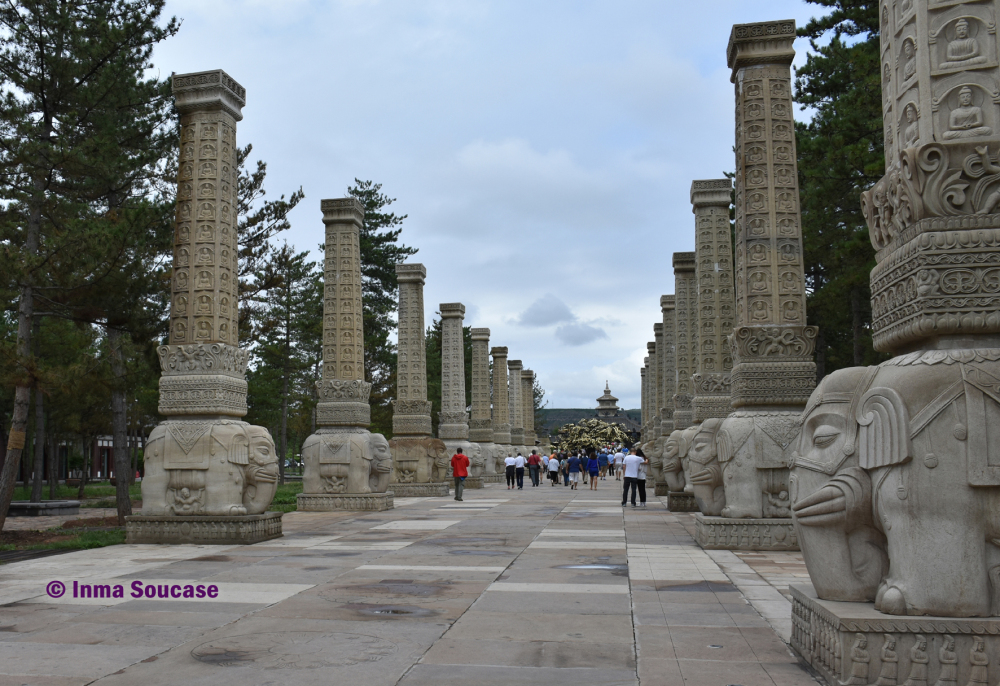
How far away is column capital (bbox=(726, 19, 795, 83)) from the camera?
12.4 metres

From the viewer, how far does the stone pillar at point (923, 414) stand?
4.24 meters

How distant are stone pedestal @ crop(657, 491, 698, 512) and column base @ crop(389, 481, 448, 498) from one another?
8.45 m

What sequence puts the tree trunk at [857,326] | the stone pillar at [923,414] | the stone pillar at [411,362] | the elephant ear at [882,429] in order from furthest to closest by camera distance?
1. the stone pillar at [411,362]
2. the tree trunk at [857,326]
3. the elephant ear at [882,429]
4. the stone pillar at [923,414]

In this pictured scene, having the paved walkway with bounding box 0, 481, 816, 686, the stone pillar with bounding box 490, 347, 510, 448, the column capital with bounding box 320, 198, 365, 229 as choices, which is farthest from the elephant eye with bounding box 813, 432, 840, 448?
the stone pillar with bounding box 490, 347, 510, 448

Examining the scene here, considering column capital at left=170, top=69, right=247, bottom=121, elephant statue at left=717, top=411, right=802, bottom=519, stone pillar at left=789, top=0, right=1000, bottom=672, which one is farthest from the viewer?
column capital at left=170, top=69, right=247, bottom=121

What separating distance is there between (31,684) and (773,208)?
34.1 ft

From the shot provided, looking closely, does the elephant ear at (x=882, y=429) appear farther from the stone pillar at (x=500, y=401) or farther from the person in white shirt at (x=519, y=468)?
the stone pillar at (x=500, y=401)

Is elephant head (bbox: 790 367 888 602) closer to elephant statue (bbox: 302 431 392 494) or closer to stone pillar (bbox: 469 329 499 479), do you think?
elephant statue (bbox: 302 431 392 494)

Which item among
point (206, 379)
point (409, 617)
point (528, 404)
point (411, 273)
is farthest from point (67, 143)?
point (528, 404)

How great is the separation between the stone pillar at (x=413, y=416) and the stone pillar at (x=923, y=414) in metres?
20.1

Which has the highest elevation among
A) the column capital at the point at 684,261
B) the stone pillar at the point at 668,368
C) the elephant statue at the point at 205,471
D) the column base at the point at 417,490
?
the column capital at the point at 684,261

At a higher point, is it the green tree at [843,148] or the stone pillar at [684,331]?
the green tree at [843,148]

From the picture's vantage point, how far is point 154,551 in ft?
36.7

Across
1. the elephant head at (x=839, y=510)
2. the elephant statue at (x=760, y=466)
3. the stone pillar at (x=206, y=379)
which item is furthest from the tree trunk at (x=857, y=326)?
the elephant head at (x=839, y=510)
